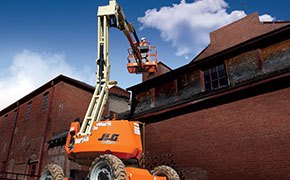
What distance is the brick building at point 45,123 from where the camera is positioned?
20.1m

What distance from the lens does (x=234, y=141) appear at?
391 inches

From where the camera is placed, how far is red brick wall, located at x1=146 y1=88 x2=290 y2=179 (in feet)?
29.1

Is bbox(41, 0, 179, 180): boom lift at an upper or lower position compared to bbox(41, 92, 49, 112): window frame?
lower

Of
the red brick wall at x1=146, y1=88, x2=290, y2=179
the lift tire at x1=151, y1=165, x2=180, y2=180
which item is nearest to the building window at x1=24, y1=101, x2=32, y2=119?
the red brick wall at x1=146, y1=88, x2=290, y2=179

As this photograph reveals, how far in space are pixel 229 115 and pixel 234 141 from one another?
1.13 metres

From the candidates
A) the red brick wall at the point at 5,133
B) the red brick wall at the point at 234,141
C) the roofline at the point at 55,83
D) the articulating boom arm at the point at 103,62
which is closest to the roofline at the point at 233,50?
the red brick wall at the point at 234,141

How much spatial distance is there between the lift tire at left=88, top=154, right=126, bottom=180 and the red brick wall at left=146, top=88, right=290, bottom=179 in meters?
5.28

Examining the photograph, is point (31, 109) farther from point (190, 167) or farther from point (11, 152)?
point (190, 167)

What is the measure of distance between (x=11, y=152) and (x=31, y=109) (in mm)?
4939

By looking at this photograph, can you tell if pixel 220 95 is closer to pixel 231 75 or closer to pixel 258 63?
pixel 231 75

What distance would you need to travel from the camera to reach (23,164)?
22359 mm

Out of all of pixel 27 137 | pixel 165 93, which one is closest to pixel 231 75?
pixel 165 93

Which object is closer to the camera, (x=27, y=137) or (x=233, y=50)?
(x=233, y=50)

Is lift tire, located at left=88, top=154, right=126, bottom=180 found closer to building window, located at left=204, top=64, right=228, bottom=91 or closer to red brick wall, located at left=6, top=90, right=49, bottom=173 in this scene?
building window, located at left=204, top=64, right=228, bottom=91
